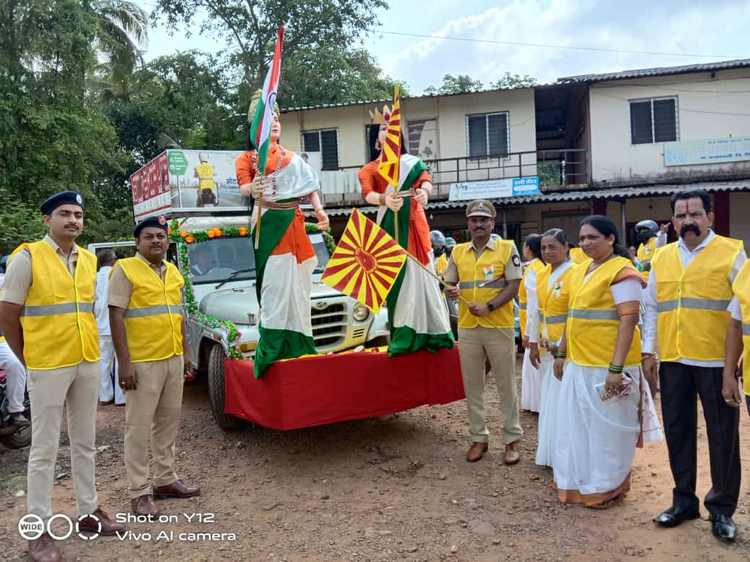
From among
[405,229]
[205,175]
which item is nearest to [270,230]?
[405,229]

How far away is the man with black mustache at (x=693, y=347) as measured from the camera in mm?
3176

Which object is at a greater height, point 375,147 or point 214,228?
point 375,147

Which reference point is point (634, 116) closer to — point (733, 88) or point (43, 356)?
point (733, 88)

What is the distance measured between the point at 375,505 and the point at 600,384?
62.4 inches

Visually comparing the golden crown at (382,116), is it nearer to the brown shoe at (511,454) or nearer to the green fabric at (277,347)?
the green fabric at (277,347)

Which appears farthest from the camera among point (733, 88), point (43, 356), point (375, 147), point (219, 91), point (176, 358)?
point (219, 91)

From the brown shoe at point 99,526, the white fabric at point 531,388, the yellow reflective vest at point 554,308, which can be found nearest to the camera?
the brown shoe at point 99,526

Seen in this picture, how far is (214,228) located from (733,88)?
14.8 metres

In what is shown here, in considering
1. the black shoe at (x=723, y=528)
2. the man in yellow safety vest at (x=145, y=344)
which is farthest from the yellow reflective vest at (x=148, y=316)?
the black shoe at (x=723, y=528)

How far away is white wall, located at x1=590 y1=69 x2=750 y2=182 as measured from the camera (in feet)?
50.5

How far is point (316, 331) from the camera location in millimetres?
4934

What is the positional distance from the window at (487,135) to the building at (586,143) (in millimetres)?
28

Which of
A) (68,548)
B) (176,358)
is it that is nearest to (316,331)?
(176,358)

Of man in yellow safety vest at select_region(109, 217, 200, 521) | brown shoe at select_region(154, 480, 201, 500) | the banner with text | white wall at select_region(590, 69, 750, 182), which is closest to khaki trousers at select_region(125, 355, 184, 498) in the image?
man in yellow safety vest at select_region(109, 217, 200, 521)
